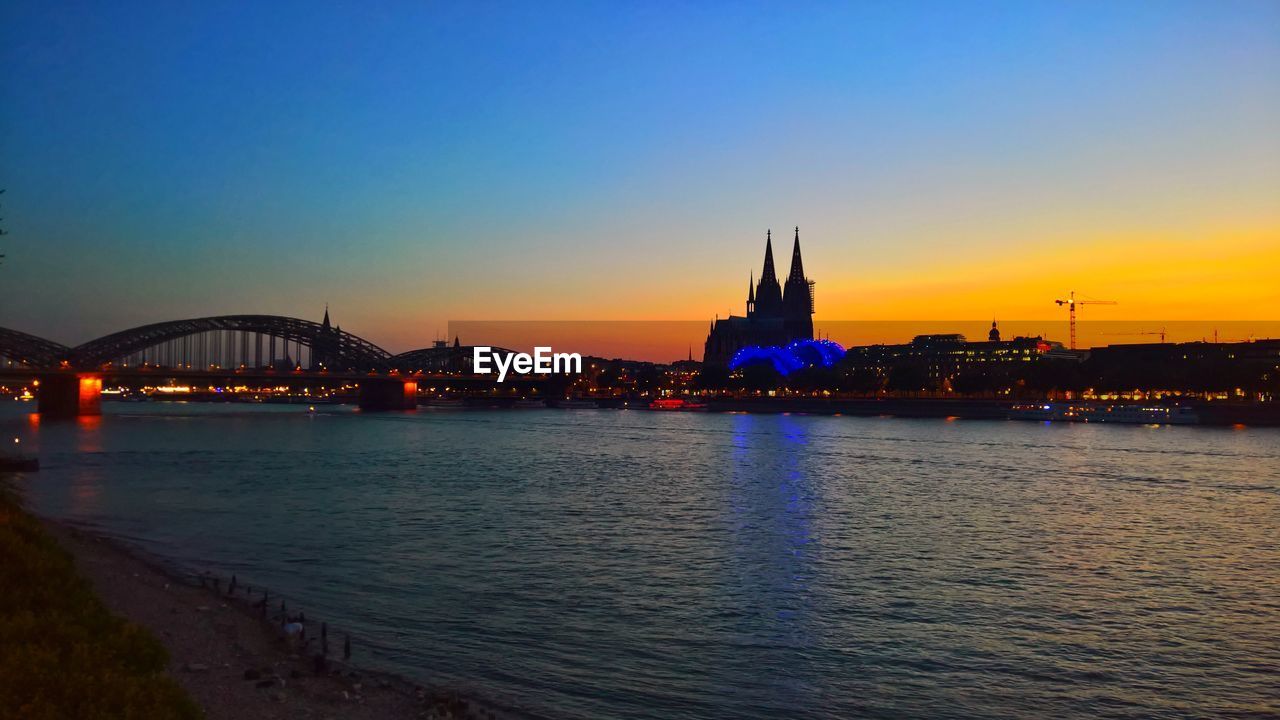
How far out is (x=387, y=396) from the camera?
13638cm

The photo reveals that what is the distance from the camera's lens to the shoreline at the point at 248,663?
11836 mm

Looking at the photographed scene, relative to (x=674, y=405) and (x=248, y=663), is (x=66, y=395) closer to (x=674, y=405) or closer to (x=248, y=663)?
(x=674, y=405)

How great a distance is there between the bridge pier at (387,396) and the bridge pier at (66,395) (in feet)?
114

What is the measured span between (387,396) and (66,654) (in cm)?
13009

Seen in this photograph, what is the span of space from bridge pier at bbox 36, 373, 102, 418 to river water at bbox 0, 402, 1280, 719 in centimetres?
6299

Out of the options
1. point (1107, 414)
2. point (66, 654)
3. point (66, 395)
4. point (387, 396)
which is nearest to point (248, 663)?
point (66, 654)

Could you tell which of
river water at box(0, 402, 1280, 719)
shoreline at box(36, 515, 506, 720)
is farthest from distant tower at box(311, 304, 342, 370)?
shoreline at box(36, 515, 506, 720)

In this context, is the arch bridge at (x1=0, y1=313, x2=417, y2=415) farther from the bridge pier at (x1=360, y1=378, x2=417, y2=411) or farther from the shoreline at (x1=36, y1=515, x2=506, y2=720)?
the shoreline at (x1=36, y1=515, x2=506, y2=720)

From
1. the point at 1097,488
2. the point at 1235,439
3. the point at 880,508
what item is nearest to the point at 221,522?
the point at 880,508

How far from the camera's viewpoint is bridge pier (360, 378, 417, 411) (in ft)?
445

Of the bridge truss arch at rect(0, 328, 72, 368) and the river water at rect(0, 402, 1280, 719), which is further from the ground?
the bridge truss arch at rect(0, 328, 72, 368)

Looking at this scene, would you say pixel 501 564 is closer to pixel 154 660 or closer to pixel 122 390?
pixel 154 660

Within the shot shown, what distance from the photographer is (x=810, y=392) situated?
16238 centimetres

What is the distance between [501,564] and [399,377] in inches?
4450
